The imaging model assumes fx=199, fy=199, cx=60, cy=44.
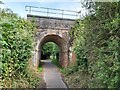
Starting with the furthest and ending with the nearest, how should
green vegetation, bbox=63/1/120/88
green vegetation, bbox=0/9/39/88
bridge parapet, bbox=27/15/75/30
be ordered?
bridge parapet, bbox=27/15/75/30 < green vegetation, bbox=0/9/39/88 < green vegetation, bbox=63/1/120/88

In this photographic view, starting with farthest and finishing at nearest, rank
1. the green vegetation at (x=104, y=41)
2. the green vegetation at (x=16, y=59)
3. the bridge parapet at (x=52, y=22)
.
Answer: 1. the bridge parapet at (x=52, y=22)
2. the green vegetation at (x=16, y=59)
3. the green vegetation at (x=104, y=41)

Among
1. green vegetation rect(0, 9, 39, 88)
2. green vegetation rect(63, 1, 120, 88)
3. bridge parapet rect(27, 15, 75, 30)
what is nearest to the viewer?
green vegetation rect(63, 1, 120, 88)

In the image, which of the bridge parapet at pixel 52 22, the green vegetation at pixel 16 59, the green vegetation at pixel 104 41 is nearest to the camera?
the green vegetation at pixel 104 41

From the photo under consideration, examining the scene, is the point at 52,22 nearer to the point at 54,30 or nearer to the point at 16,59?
the point at 54,30

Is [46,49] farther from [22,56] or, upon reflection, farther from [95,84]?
[95,84]

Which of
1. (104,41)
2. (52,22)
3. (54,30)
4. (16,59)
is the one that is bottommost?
(16,59)

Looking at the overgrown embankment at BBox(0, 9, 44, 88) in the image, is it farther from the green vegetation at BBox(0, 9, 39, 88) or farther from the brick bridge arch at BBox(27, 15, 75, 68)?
the brick bridge arch at BBox(27, 15, 75, 68)

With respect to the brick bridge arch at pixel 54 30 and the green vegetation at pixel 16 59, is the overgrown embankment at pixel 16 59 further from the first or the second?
the brick bridge arch at pixel 54 30

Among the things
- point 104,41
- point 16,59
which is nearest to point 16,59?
point 16,59

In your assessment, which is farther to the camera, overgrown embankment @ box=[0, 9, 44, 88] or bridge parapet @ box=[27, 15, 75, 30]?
bridge parapet @ box=[27, 15, 75, 30]

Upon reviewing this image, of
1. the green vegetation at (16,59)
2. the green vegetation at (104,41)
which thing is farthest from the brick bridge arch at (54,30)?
the green vegetation at (104,41)

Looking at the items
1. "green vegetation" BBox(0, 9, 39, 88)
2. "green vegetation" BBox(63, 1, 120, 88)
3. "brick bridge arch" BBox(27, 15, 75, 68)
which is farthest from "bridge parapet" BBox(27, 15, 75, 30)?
"green vegetation" BBox(63, 1, 120, 88)

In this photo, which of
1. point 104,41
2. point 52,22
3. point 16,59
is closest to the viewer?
point 104,41

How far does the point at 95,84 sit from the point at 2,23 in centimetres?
Result: 330
